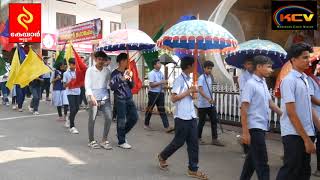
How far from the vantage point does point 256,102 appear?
16.1 ft

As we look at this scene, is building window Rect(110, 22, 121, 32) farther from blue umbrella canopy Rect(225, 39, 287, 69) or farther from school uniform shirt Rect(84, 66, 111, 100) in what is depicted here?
blue umbrella canopy Rect(225, 39, 287, 69)

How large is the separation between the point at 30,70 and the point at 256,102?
7931 mm

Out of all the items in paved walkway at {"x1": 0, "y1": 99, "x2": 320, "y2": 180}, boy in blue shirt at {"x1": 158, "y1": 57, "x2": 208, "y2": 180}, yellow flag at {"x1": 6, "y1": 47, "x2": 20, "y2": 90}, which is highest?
yellow flag at {"x1": 6, "y1": 47, "x2": 20, "y2": 90}

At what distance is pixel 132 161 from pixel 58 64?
18.5 ft

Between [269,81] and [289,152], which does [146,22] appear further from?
[289,152]

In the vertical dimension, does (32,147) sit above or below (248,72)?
below

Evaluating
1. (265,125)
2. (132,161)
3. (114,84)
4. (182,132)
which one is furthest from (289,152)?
(114,84)

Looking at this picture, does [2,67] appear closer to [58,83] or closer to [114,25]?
[58,83]

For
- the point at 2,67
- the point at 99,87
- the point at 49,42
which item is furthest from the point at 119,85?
the point at 49,42

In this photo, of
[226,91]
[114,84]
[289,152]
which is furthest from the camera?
[226,91]

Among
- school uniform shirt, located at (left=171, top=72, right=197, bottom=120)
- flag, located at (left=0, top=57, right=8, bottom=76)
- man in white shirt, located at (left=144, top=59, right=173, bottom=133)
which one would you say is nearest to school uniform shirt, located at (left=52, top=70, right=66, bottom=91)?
man in white shirt, located at (left=144, top=59, right=173, bottom=133)

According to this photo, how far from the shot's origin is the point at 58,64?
11.7 meters

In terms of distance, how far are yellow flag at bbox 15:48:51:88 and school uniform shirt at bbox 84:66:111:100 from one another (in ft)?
13.3

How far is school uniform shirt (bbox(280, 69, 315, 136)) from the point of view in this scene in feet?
13.6
